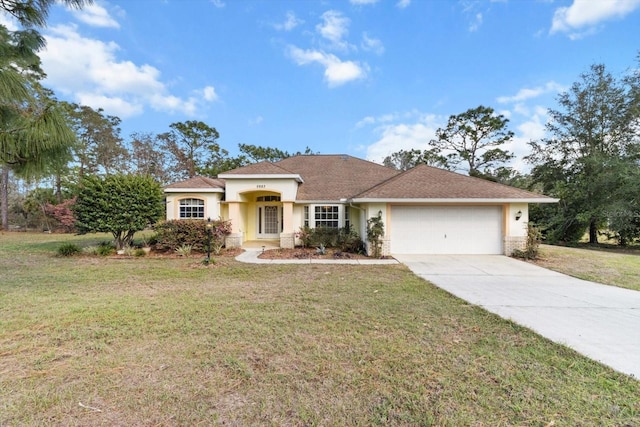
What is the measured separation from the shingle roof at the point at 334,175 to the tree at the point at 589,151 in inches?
506

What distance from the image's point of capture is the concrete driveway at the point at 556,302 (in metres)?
3.99

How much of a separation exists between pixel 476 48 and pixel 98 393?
19.6 m

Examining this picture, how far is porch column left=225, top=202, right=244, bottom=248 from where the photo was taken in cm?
1373

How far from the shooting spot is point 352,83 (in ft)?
63.3

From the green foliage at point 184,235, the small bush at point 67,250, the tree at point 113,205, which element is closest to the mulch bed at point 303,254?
the green foliage at point 184,235

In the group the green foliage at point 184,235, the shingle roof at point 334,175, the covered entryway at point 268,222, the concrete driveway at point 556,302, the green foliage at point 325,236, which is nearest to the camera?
the concrete driveway at point 556,302

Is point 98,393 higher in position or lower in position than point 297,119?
lower

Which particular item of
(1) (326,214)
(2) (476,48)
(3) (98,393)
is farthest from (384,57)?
(3) (98,393)

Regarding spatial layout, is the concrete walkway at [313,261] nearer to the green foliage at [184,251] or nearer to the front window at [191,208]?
the green foliage at [184,251]

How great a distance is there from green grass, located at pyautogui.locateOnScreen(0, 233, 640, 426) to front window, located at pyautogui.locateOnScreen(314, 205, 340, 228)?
8298 millimetres

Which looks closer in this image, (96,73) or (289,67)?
(96,73)

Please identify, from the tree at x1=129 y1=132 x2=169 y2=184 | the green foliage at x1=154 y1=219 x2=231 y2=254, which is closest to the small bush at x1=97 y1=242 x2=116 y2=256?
the green foliage at x1=154 y1=219 x2=231 y2=254

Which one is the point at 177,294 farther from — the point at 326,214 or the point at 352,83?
the point at 352,83

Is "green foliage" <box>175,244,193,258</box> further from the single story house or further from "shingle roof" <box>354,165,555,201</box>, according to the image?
"shingle roof" <box>354,165,555,201</box>
